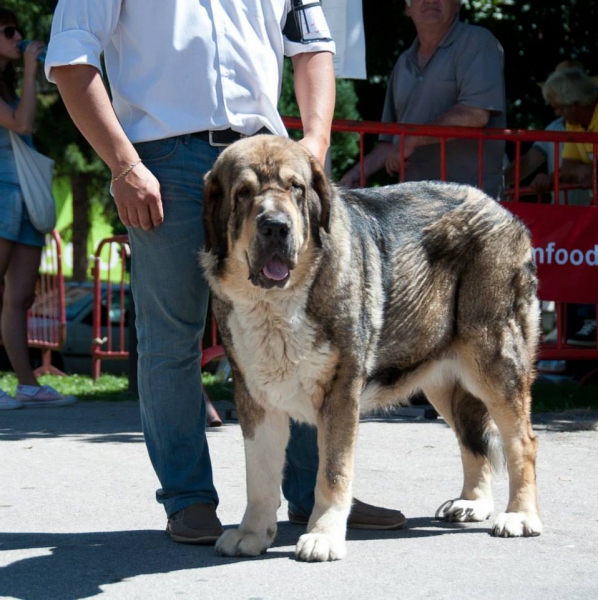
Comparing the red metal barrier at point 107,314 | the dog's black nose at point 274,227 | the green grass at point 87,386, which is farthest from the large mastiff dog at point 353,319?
the red metal barrier at point 107,314

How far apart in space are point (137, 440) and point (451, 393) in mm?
2434

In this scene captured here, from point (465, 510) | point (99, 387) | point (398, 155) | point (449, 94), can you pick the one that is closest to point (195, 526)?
point (465, 510)

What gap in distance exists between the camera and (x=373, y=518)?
4.40 m

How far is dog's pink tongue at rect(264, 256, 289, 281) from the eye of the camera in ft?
12.3

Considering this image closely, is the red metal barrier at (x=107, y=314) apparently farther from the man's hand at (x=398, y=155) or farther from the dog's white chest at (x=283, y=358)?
the dog's white chest at (x=283, y=358)

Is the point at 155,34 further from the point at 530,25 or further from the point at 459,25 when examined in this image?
the point at 530,25

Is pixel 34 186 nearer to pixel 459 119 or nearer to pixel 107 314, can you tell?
pixel 459 119

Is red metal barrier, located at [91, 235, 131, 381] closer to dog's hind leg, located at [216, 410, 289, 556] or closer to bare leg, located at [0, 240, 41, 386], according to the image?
bare leg, located at [0, 240, 41, 386]

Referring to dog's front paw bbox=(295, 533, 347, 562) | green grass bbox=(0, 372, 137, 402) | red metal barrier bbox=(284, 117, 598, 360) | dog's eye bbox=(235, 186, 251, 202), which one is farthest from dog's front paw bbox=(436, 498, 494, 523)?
green grass bbox=(0, 372, 137, 402)

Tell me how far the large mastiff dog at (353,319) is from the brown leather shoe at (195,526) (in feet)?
0.48

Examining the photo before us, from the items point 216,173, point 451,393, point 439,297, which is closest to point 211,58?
point 216,173

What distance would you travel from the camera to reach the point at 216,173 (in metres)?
3.89

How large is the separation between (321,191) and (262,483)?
3.55 feet

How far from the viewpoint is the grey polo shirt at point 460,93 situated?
7133 mm
